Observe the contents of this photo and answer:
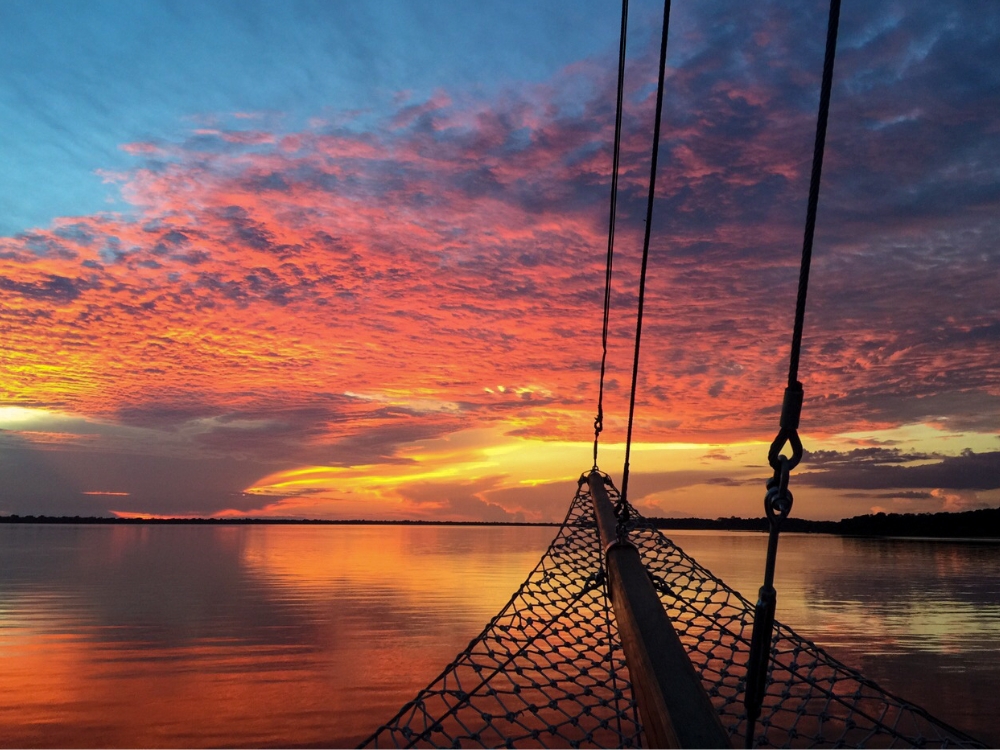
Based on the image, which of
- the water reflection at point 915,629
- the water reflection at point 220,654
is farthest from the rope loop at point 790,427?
the water reflection at point 915,629

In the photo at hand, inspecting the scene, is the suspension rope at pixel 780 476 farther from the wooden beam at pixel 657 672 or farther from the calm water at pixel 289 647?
the calm water at pixel 289 647

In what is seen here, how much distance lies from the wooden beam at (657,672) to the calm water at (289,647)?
4.89 metres

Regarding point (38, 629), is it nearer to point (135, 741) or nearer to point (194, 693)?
point (194, 693)

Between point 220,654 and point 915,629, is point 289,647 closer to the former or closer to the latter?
point 220,654

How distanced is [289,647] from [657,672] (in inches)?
428

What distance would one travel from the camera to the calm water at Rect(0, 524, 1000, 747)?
8328 mm

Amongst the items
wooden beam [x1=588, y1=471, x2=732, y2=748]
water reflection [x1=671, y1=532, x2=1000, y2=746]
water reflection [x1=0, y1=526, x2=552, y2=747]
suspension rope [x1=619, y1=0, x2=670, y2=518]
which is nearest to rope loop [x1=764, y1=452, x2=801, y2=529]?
wooden beam [x1=588, y1=471, x2=732, y2=748]

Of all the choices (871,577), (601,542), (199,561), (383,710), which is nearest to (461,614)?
(383,710)

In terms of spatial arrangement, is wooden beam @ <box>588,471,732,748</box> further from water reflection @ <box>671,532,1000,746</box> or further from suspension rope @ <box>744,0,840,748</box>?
water reflection @ <box>671,532,1000,746</box>

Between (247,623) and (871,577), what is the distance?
23.7m

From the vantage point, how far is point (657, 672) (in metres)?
2.98

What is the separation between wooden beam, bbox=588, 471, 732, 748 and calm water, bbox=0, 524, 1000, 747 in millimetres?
4887

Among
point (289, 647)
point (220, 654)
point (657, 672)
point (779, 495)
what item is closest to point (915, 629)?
point (289, 647)

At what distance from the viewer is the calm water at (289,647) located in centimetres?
833
